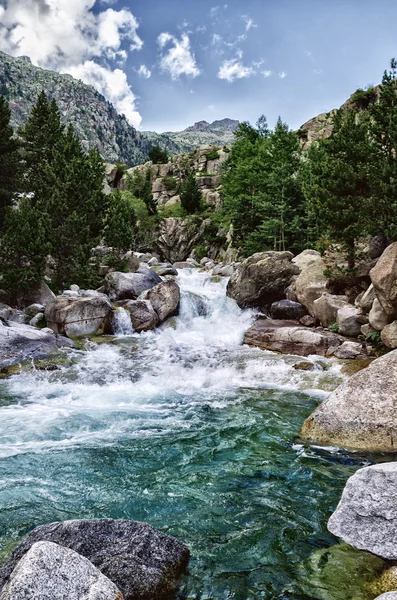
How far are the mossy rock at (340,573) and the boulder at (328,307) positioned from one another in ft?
56.2

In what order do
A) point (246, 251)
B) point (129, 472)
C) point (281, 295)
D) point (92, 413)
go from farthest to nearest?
1. point (246, 251)
2. point (281, 295)
3. point (92, 413)
4. point (129, 472)

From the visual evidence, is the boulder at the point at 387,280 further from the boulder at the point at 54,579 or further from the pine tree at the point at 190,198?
the pine tree at the point at 190,198

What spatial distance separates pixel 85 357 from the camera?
1911cm

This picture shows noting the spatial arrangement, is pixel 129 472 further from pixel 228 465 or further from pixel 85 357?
pixel 85 357

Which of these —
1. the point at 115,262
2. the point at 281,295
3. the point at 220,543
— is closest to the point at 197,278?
the point at 115,262

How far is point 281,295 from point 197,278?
484 inches

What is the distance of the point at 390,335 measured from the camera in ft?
54.2

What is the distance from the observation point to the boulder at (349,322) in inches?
778

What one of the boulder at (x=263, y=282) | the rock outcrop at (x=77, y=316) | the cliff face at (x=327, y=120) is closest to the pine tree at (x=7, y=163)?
the rock outcrop at (x=77, y=316)

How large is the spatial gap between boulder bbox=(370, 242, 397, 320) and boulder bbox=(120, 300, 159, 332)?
13.5 m

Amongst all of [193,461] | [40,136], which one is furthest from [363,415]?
[40,136]

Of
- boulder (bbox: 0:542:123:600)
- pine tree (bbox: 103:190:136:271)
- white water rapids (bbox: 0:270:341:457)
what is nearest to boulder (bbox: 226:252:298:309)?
white water rapids (bbox: 0:270:341:457)

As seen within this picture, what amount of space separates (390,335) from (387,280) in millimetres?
2294

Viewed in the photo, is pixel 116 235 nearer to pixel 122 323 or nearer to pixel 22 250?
pixel 22 250
